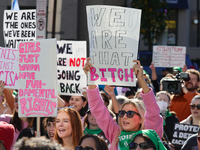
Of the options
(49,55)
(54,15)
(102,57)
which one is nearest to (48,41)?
(49,55)

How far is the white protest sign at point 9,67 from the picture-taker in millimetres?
5662

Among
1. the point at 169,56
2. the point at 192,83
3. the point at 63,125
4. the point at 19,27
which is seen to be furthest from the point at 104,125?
the point at 169,56

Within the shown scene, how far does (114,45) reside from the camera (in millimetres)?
4520

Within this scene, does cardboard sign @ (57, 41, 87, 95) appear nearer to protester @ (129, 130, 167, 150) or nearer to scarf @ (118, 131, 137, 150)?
scarf @ (118, 131, 137, 150)

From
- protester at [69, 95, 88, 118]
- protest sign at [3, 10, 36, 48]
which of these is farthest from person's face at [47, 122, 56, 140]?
protest sign at [3, 10, 36, 48]

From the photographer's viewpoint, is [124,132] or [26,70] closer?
[124,132]

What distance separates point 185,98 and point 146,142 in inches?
150

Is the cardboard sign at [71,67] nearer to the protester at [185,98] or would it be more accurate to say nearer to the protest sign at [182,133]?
the protest sign at [182,133]

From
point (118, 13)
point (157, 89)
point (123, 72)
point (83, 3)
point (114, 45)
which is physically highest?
point (83, 3)

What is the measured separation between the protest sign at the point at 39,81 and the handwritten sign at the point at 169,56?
21.0ft

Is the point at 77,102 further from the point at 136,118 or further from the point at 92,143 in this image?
the point at 92,143

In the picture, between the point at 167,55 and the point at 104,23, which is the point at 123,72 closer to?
the point at 104,23

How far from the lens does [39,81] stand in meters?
4.53

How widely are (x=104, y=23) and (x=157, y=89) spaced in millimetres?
5290
